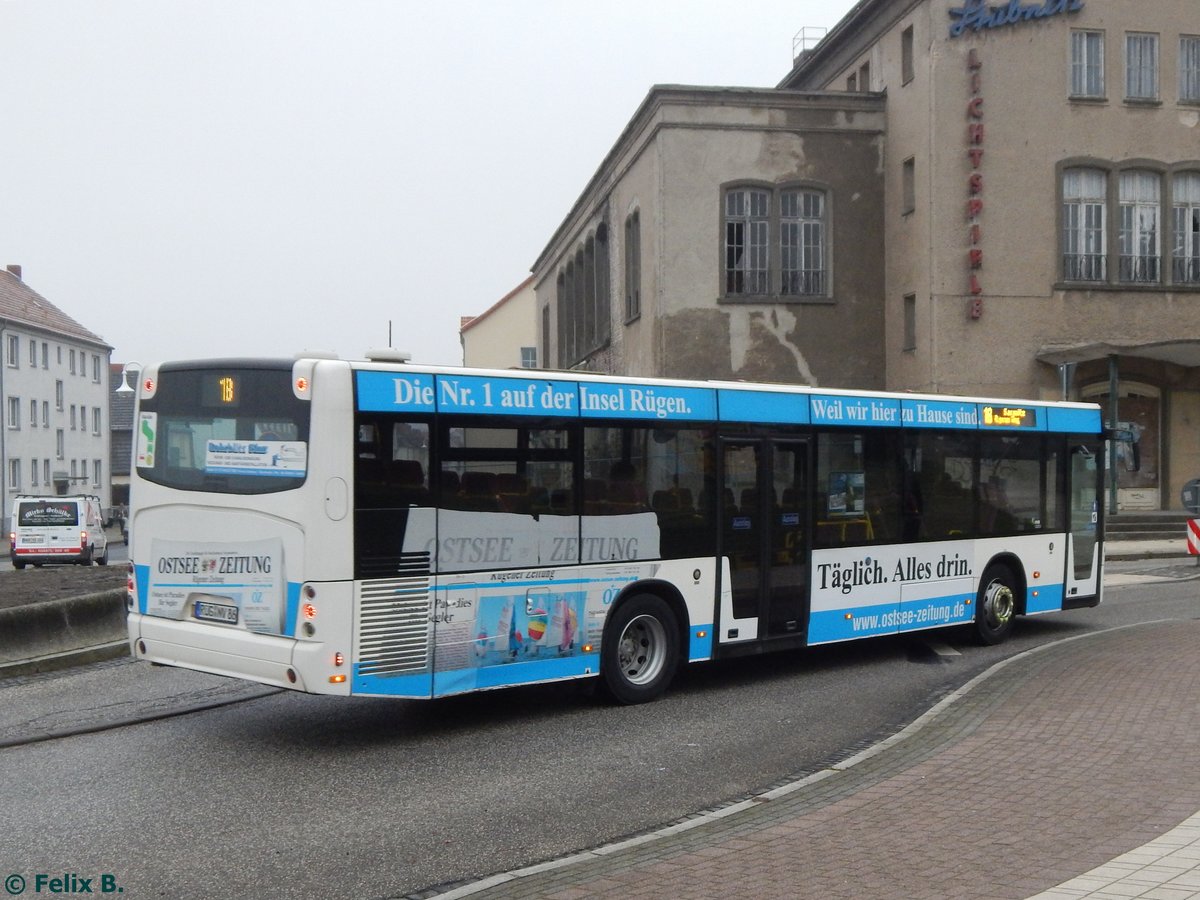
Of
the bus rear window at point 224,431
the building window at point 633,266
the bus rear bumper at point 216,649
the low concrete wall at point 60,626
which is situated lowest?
the low concrete wall at point 60,626

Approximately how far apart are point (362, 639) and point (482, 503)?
141 cm

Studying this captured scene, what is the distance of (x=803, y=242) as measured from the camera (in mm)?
33531

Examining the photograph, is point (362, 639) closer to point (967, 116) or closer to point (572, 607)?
point (572, 607)

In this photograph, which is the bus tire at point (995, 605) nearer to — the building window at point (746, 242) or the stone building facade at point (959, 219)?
the stone building facade at point (959, 219)

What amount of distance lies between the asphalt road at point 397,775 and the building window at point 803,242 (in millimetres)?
21902

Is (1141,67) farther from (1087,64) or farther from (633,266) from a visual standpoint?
(633,266)

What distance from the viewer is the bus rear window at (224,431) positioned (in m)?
8.82

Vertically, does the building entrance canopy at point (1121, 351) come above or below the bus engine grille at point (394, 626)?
above

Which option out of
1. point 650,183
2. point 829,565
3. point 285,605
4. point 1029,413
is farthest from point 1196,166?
point 285,605

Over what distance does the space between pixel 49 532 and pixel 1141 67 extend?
31.5 metres

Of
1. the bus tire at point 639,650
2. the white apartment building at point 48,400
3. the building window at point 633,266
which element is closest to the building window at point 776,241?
the building window at point 633,266

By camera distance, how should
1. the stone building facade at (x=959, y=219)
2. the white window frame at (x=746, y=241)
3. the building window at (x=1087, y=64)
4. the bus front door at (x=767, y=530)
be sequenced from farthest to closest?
the white window frame at (x=746, y=241) < the building window at (x=1087, y=64) < the stone building facade at (x=959, y=219) < the bus front door at (x=767, y=530)

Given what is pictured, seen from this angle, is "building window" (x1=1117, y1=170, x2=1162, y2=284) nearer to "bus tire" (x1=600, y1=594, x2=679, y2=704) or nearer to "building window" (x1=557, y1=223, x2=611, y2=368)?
"building window" (x1=557, y1=223, x2=611, y2=368)

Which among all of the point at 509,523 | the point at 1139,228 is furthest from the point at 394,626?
the point at 1139,228
